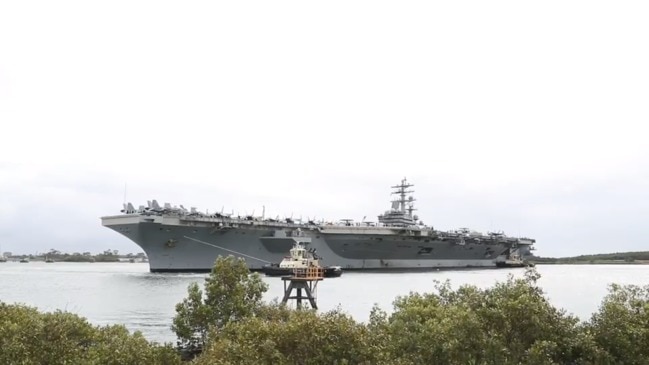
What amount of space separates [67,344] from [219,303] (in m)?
4.43

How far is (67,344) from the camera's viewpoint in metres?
10.3

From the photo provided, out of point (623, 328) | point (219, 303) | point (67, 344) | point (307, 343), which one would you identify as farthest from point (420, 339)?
point (67, 344)

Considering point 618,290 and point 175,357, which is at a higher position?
point 618,290

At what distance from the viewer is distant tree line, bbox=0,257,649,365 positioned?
29.8 ft

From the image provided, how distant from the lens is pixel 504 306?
31.5 ft

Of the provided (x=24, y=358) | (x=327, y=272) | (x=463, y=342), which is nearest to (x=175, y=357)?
(x=24, y=358)

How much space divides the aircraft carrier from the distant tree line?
37123mm

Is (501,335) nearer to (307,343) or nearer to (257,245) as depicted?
(307,343)

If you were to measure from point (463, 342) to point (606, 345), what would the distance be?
2.25m

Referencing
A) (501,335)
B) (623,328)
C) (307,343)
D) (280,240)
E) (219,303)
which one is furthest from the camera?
(280,240)

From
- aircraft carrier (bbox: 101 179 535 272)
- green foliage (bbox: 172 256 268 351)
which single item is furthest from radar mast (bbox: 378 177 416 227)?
green foliage (bbox: 172 256 268 351)

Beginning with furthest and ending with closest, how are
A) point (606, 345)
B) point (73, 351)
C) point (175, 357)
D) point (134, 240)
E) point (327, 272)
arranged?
point (134, 240) < point (327, 272) < point (175, 357) < point (73, 351) < point (606, 345)

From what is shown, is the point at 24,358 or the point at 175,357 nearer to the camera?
the point at 24,358

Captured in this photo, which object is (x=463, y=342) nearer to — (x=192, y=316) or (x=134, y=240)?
(x=192, y=316)
